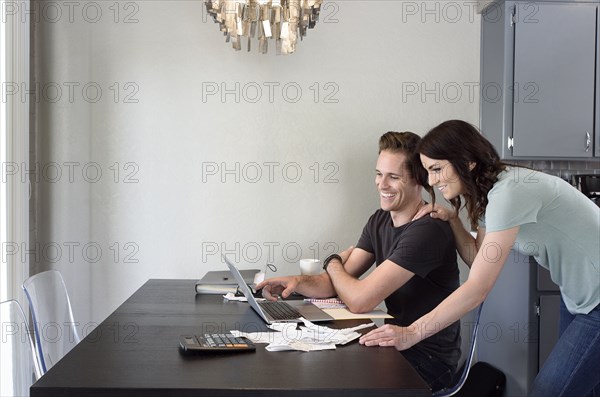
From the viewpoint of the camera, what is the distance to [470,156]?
2.18 m

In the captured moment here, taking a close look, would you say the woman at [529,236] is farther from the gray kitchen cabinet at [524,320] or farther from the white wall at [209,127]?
the white wall at [209,127]

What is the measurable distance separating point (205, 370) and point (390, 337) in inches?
21.6

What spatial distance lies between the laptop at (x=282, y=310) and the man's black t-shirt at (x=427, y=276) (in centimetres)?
30

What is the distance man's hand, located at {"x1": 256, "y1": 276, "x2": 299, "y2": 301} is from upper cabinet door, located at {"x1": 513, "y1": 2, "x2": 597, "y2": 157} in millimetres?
1648

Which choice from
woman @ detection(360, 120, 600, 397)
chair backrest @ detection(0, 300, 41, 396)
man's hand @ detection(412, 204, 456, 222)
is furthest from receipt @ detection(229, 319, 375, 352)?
chair backrest @ detection(0, 300, 41, 396)

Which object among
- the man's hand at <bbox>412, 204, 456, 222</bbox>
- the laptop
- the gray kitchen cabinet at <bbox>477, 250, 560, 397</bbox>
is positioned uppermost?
the man's hand at <bbox>412, 204, 456, 222</bbox>

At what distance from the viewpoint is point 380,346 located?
6.15ft

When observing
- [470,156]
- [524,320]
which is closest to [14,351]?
[470,156]

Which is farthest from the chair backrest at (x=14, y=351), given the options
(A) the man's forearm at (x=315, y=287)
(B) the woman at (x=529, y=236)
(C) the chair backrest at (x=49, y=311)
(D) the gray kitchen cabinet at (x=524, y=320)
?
(D) the gray kitchen cabinet at (x=524, y=320)

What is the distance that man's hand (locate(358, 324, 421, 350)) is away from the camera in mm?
1878

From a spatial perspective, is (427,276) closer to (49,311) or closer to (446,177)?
(446,177)

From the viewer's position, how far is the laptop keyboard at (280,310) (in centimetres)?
223

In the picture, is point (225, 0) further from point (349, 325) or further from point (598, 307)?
point (598, 307)

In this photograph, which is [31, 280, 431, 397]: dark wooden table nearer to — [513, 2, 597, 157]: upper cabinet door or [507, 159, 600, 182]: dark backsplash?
[513, 2, 597, 157]: upper cabinet door
